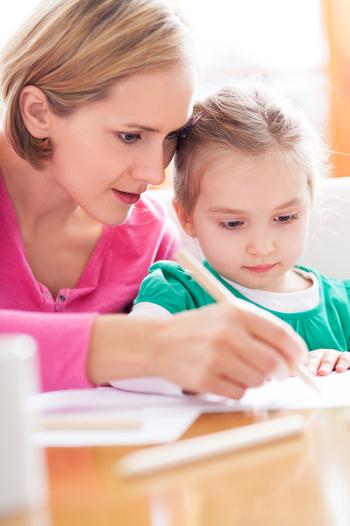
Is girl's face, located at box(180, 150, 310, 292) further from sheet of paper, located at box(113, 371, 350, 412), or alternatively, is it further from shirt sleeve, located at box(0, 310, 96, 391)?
shirt sleeve, located at box(0, 310, 96, 391)

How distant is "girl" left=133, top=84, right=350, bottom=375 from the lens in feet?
4.25

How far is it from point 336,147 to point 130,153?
228cm

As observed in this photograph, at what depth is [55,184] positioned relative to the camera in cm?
145

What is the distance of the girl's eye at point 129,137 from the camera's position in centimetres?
123

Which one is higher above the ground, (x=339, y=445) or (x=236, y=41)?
(x=339, y=445)

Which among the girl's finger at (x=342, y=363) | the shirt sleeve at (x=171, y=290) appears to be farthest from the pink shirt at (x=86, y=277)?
the girl's finger at (x=342, y=363)

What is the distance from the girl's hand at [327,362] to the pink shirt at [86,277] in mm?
308

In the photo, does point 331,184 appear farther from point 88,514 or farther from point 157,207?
point 88,514

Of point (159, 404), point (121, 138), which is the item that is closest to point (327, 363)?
point (159, 404)

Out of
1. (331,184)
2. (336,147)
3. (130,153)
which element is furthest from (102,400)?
(336,147)

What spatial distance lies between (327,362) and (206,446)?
0.48 metres

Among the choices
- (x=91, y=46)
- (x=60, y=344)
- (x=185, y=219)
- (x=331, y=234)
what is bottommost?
(x=331, y=234)

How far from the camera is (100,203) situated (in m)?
1.29

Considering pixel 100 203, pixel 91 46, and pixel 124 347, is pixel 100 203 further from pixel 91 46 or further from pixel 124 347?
pixel 124 347
